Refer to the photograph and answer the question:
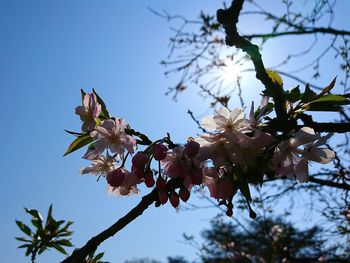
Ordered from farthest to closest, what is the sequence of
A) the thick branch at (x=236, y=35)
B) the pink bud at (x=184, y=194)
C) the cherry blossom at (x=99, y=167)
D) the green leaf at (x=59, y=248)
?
the green leaf at (x=59, y=248)
the cherry blossom at (x=99, y=167)
the pink bud at (x=184, y=194)
the thick branch at (x=236, y=35)

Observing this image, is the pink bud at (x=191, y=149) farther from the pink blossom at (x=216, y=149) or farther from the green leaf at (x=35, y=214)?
the green leaf at (x=35, y=214)

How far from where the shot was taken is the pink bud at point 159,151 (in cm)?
98

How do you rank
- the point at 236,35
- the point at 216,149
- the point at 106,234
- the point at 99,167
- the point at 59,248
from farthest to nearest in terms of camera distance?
the point at 59,248, the point at 99,167, the point at 216,149, the point at 236,35, the point at 106,234

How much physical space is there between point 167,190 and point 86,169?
0.54 m

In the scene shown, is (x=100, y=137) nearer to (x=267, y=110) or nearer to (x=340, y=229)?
(x=267, y=110)

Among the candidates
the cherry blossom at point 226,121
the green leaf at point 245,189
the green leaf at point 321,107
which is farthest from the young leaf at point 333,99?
the green leaf at point 245,189

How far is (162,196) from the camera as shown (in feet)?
3.06

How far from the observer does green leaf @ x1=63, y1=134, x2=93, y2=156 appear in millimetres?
1185

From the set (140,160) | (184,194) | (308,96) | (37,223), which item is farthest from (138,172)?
(37,223)

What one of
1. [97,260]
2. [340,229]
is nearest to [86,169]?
[97,260]

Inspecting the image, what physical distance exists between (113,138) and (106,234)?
1.48ft

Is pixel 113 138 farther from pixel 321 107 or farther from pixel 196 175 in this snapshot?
pixel 321 107

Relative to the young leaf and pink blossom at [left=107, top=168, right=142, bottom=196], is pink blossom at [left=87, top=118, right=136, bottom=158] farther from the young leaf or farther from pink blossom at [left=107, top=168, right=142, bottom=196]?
the young leaf

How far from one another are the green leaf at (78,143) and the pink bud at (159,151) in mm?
318
